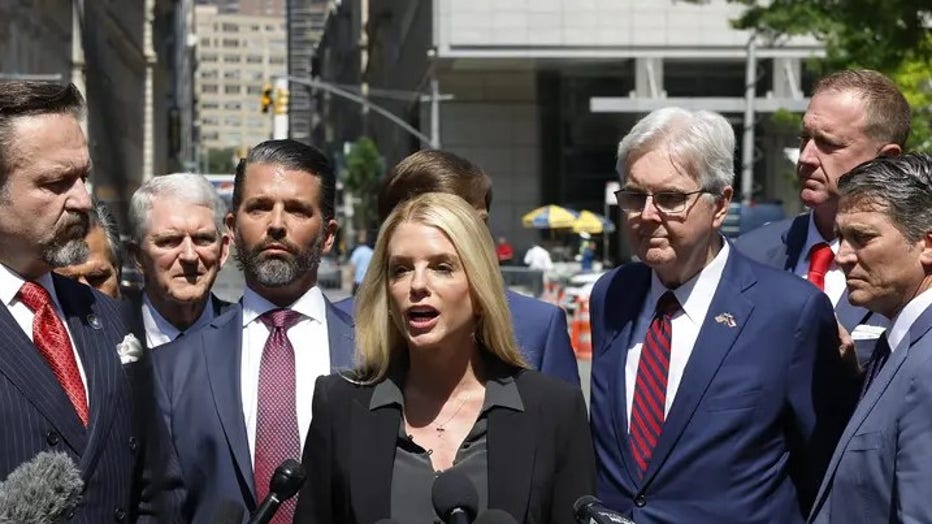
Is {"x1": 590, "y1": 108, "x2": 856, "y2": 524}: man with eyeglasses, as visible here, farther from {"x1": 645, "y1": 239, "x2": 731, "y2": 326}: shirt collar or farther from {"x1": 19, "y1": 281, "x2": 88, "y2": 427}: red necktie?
{"x1": 19, "y1": 281, "x2": 88, "y2": 427}: red necktie

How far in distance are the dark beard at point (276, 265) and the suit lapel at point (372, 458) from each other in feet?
3.66

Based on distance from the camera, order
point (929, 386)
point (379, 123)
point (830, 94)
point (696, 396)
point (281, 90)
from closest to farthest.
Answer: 1. point (929, 386)
2. point (696, 396)
3. point (830, 94)
4. point (281, 90)
5. point (379, 123)

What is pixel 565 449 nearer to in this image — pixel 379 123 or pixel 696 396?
pixel 696 396

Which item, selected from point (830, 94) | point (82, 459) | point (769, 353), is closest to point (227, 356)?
point (82, 459)

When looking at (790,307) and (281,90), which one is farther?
(281,90)

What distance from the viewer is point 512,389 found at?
4051 mm

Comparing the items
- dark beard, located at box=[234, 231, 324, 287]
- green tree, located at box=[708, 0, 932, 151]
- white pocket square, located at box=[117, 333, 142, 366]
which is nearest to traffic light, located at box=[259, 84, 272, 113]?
green tree, located at box=[708, 0, 932, 151]

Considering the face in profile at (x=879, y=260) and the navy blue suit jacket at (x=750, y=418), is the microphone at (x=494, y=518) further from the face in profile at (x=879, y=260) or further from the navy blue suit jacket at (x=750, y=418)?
the navy blue suit jacket at (x=750, y=418)

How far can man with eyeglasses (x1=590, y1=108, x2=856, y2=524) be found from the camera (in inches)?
188

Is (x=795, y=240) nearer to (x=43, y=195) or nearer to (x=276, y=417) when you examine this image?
(x=276, y=417)

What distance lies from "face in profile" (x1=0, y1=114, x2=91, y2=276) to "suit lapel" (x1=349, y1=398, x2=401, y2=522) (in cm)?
77

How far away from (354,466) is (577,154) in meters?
59.7

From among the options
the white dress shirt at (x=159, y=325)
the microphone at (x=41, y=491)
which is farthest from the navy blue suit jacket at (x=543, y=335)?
the microphone at (x=41, y=491)

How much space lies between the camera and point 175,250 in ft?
19.5
